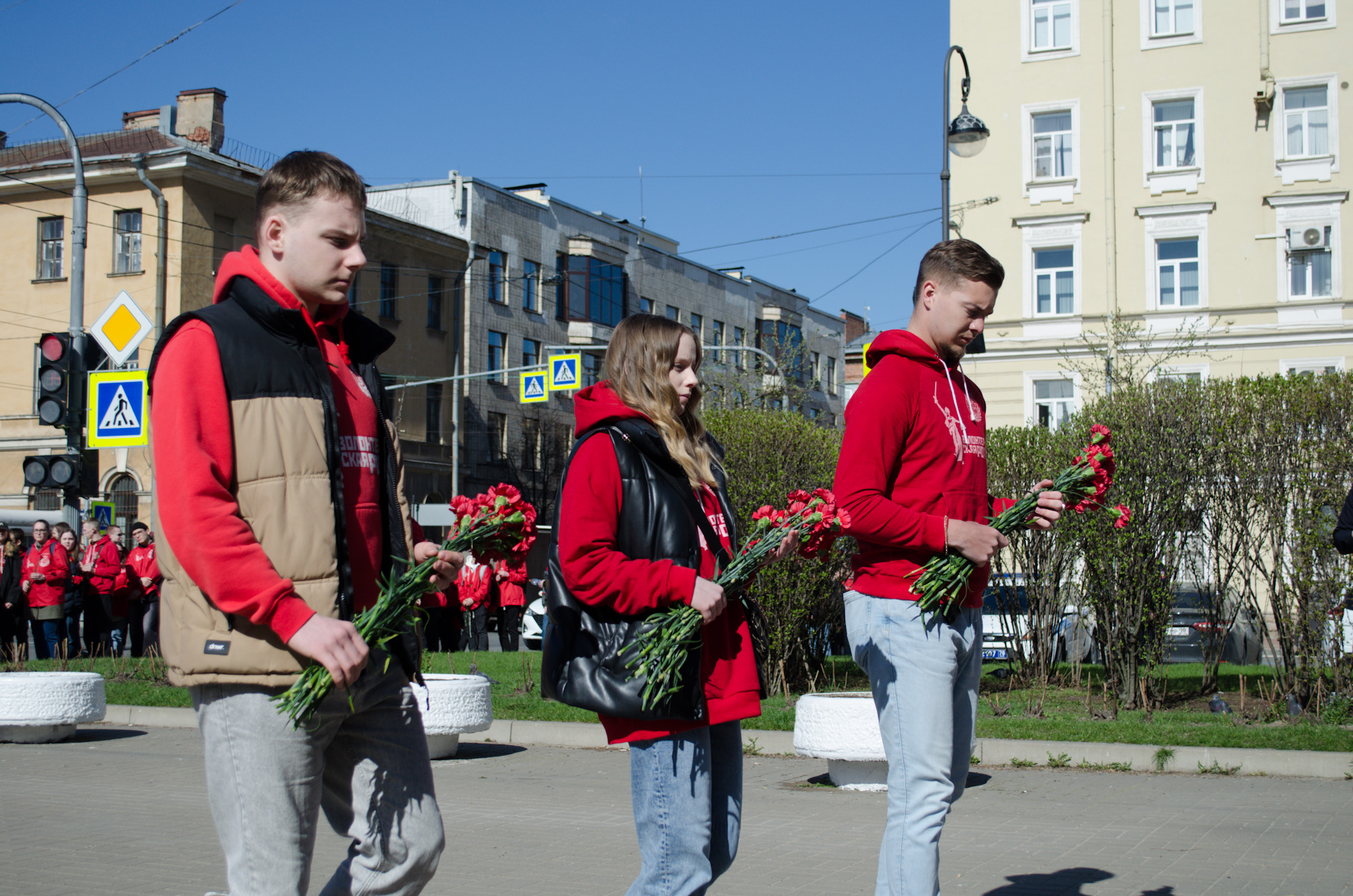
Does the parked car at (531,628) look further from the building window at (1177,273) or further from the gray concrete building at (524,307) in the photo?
the building window at (1177,273)

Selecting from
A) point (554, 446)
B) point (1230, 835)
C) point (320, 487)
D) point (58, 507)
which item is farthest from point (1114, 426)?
point (554, 446)

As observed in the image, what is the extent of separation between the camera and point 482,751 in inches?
417

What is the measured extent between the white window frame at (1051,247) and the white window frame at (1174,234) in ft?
5.52

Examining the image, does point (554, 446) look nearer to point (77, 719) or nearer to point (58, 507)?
point (58, 507)

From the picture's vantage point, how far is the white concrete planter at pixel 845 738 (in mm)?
8164

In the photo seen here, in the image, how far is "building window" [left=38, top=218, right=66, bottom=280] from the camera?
3750cm

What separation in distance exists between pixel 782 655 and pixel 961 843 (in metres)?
6.05

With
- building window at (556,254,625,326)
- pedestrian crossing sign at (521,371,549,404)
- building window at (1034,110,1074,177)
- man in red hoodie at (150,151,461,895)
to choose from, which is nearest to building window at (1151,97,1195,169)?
building window at (1034,110,1074,177)

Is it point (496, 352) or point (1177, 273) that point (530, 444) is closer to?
point (496, 352)

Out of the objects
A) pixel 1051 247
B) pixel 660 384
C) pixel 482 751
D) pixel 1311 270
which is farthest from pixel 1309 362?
pixel 660 384

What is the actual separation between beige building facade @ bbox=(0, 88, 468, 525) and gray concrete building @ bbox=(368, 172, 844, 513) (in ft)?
21.5

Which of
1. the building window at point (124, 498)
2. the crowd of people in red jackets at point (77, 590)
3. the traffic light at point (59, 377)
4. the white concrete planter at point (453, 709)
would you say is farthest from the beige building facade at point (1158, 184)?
the white concrete planter at point (453, 709)

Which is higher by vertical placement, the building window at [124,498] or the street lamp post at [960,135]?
the street lamp post at [960,135]

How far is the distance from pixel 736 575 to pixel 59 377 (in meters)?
11.8
